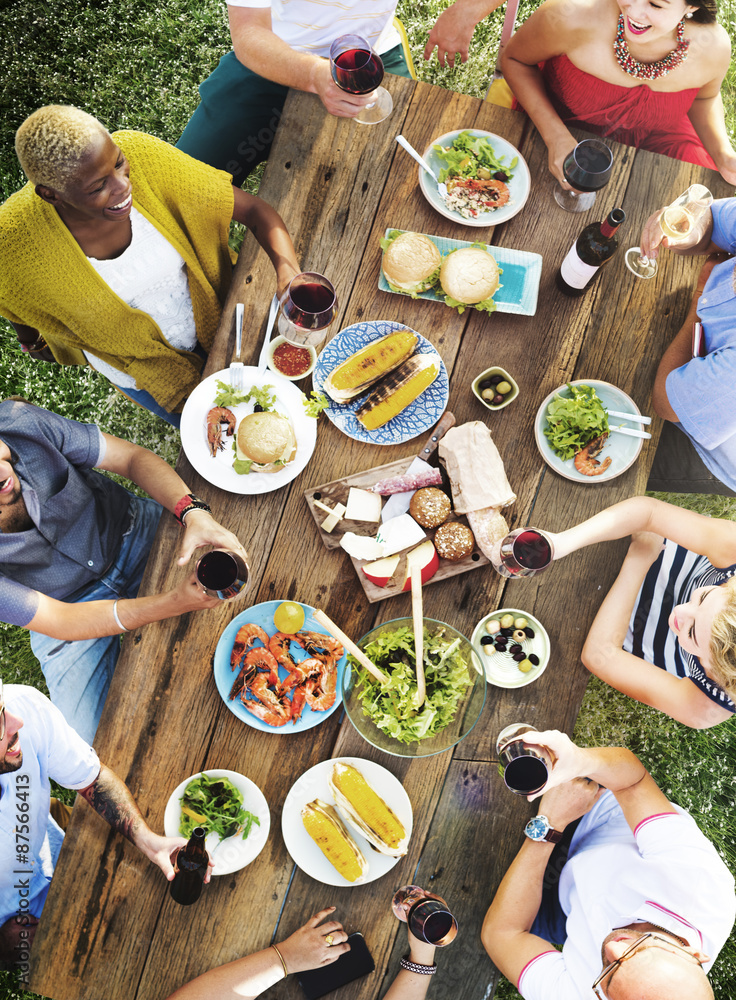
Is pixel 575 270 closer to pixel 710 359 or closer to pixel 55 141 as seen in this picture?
pixel 710 359

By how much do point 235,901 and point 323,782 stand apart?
51 cm

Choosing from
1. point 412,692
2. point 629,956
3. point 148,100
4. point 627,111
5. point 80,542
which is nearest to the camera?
point 629,956

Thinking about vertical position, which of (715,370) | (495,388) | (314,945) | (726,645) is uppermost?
(715,370)

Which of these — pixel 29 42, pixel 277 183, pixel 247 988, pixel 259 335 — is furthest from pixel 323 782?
pixel 29 42

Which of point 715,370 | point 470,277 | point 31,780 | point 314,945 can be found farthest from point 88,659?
point 715,370

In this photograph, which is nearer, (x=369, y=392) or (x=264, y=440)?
(x=264, y=440)

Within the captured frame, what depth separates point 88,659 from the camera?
2.76 metres

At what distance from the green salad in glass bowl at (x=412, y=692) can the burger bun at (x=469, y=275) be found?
4.01ft

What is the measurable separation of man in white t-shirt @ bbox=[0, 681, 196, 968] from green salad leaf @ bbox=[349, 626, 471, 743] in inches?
33.7

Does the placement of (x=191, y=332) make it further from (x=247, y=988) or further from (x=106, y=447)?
(x=247, y=988)

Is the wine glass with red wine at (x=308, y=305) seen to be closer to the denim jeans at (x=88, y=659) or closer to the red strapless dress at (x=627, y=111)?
the denim jeans at (x=88, y=659)

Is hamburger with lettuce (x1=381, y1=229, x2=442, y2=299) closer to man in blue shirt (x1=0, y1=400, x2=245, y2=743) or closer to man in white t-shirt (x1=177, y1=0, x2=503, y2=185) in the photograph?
man in white t-shirt (x1=177, y1=0, x2=503, y2=185)

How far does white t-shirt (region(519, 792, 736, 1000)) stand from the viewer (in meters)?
2.26

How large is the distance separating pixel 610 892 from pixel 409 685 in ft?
3.82
